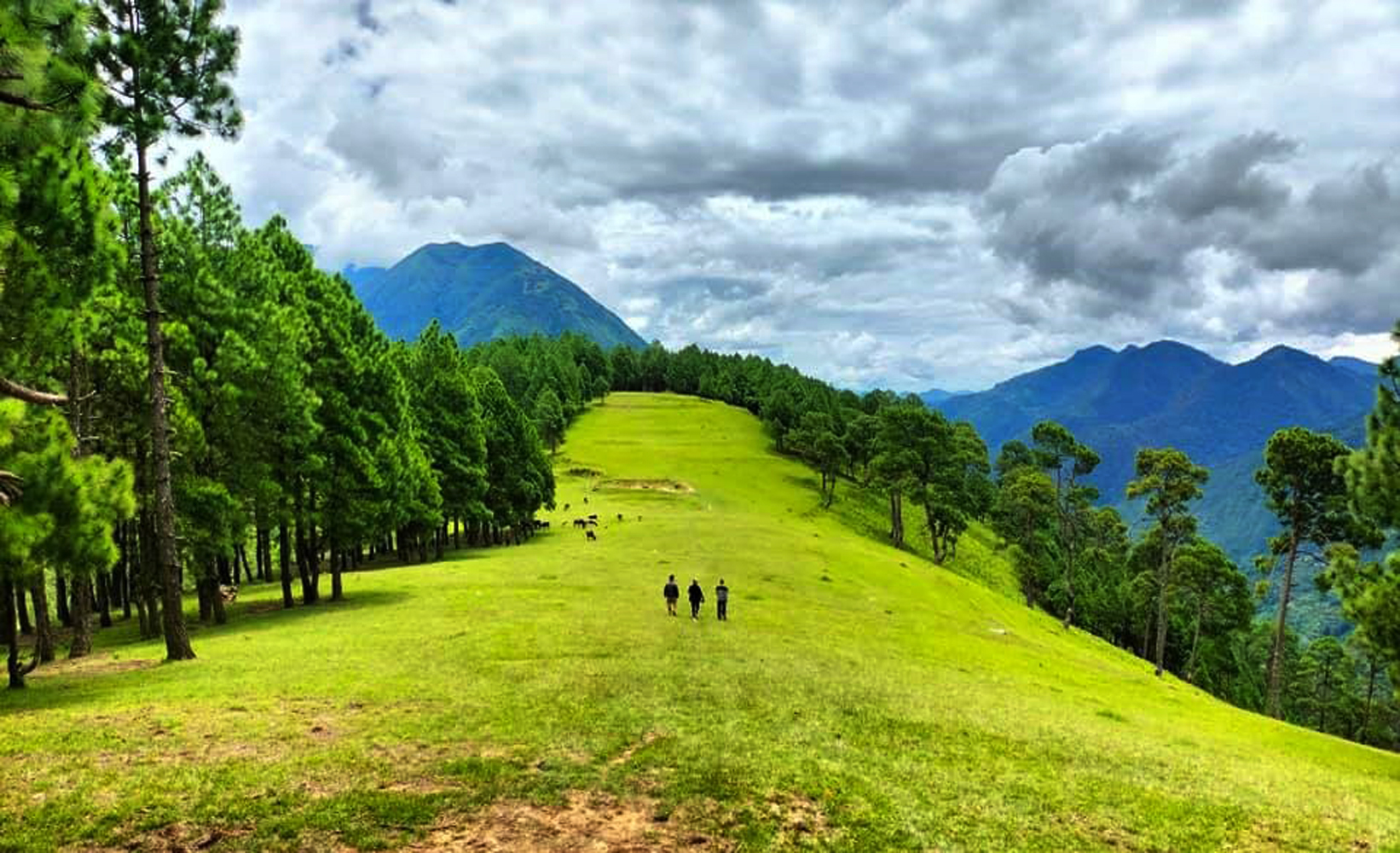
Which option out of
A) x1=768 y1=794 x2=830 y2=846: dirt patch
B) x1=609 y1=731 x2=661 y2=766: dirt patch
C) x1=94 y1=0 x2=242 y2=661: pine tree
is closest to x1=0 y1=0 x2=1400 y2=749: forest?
x1=94 y1=0 x2=242 y2=661: pine tree

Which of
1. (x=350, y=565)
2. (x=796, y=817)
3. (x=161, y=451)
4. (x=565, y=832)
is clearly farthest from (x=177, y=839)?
A: (x=350, y=565)

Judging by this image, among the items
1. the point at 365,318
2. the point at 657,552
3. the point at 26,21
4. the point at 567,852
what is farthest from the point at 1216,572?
the point at 26,21

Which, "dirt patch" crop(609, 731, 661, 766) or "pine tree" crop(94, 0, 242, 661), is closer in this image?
"dirt patch" crop(609, 731, 661, 766)

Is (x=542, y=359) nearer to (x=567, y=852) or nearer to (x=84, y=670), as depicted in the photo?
(x=84, y=670)

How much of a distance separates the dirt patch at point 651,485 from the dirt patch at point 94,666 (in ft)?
281

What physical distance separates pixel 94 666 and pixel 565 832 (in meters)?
22.7

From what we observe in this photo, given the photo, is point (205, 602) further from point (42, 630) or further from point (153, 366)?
point (153, 366)

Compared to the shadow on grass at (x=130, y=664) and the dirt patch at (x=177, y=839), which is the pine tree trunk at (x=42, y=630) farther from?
the dirt patch at (x=177, y=839)

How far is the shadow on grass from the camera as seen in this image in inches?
836

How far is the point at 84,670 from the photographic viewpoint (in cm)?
2617

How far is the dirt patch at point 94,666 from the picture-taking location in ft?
84.9

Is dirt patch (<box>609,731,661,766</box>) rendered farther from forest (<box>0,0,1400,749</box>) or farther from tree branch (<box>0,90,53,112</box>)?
tree branch (<box>0,90,53,112</box>)

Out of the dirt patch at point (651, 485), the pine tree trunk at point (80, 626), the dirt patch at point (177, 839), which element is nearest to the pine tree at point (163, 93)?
the pine tree trunk at point (80, 626)

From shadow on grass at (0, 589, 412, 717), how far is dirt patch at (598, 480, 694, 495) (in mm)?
69047
